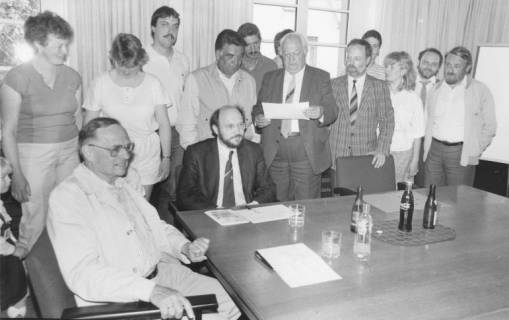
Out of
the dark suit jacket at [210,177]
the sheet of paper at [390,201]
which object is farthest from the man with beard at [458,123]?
the dark suit jacket at [210,177]

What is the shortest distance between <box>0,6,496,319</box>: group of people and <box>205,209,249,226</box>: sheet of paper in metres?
0.20

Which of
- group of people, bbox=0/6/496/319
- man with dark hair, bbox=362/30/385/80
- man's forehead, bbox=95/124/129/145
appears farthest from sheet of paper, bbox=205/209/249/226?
man with dark hair, bbox=362/30/385/80

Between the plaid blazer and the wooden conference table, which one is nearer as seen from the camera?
the wooden conference table

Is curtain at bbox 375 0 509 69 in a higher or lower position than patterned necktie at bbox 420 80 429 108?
higher

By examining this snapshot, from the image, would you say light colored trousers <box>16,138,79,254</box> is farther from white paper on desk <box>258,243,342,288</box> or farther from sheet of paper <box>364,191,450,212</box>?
sheet of paper <box>364,191,450,212</box>

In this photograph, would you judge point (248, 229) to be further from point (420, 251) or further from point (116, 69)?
point (116, 69)

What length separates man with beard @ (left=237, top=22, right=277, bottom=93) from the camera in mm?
4293

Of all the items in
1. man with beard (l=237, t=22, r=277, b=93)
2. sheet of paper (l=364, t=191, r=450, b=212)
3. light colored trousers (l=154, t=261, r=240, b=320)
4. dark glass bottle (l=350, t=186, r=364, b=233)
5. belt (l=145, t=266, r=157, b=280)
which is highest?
man with beard (l=237, t=22, r=277, b=93)

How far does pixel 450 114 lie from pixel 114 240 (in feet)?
11.2

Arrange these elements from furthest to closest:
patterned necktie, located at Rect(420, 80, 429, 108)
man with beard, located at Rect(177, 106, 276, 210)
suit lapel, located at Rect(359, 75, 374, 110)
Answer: patterned necktie, located at Rect(420, 80, 429, 108), suit lapel, located at Rect(359, 75, 374, 110), man with beard, located at Rect(177, 106, 276, 210)

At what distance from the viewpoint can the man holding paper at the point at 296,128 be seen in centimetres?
349

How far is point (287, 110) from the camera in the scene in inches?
127

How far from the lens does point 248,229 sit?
221cm

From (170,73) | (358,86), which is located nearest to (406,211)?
(358,86)
